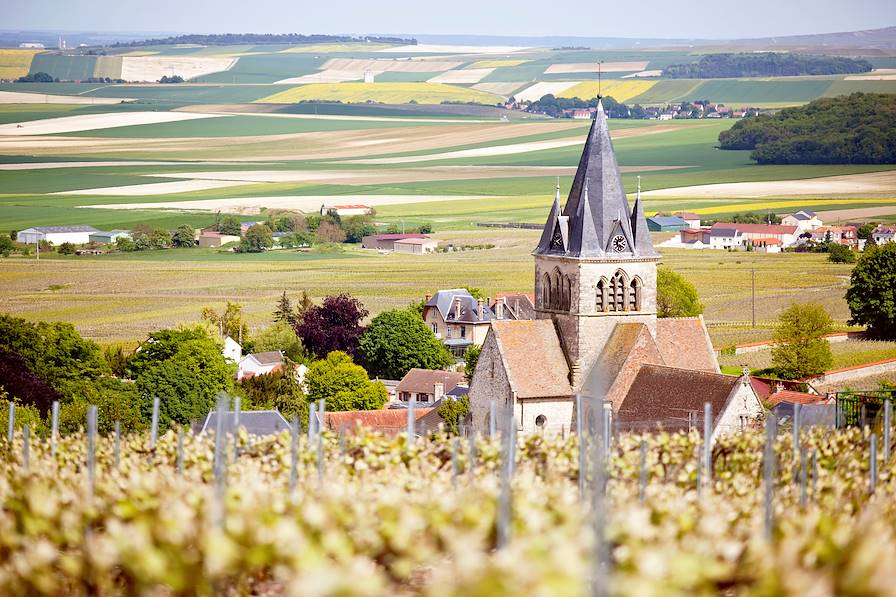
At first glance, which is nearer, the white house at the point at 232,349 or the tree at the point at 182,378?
the tree at the point at 182,378

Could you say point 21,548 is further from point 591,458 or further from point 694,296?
point 694,296

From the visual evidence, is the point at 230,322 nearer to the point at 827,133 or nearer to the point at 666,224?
the point at 666,224

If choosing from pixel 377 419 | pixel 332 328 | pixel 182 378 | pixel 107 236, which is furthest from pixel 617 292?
pixel 107 236

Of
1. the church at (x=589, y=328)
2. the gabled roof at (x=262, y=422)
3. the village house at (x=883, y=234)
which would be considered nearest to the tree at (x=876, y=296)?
the church at (x=589, y=328)

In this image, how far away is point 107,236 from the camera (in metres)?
120

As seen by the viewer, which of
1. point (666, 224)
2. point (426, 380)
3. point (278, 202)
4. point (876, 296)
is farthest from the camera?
point (278, 202)

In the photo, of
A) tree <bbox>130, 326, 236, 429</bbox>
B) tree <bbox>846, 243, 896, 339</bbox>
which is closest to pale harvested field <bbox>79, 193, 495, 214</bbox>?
tree <bbox>846, 243, 896, 339</bbox>

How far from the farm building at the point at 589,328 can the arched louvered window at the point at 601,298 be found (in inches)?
1.0

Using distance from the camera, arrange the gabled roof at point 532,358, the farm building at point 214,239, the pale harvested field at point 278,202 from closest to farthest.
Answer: the gabled roof at point 532,358, the farm building at point 214,239, the pale harvested field at point 278,202

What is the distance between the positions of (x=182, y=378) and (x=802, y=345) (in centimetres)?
2417

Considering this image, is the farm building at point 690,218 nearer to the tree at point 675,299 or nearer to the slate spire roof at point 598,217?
the tree at point 675,299

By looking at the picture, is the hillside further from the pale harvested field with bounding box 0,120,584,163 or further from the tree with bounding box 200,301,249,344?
the tree with bounding box 200,301,249,344

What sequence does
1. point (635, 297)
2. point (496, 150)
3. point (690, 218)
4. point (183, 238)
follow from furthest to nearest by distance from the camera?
point (496, 150) → point (690, 218) → point (183, 238) → point (635, 297)

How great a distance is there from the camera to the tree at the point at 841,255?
105500 mm
